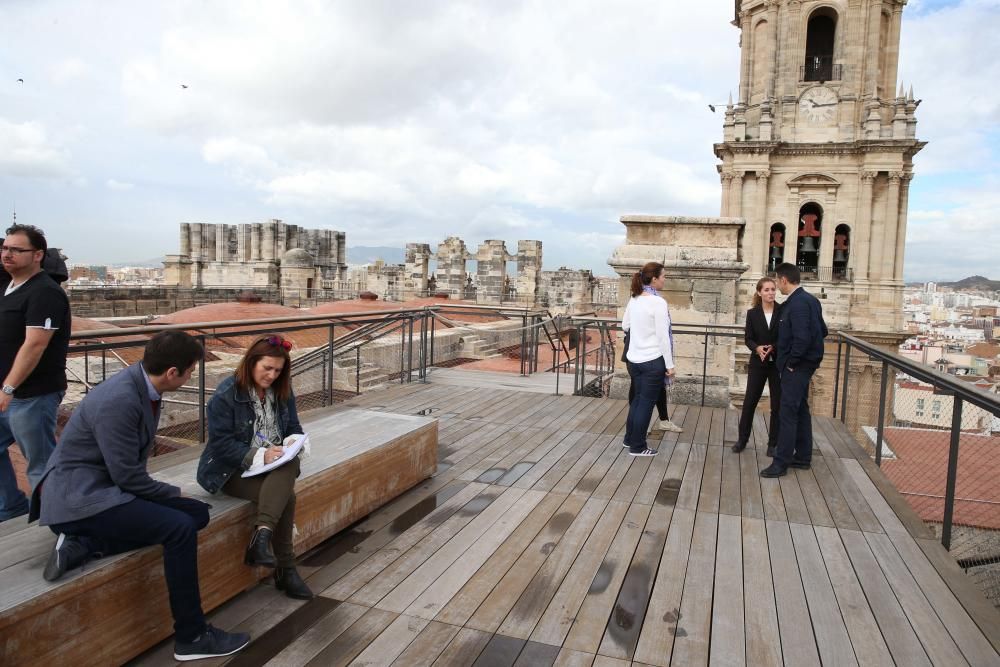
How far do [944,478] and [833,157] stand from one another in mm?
26188

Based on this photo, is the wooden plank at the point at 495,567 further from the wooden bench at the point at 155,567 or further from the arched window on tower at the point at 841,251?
the arched window on tower at the point at 841,251

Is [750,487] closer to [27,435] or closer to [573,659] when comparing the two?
[573,659]

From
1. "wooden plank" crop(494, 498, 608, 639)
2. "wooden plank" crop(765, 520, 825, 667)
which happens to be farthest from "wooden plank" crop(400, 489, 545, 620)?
"wooden plank" crop(765, 520, 825, 667)

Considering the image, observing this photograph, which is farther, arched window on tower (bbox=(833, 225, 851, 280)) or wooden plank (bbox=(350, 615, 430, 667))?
arched window on tower (bbox=(833, 225, 851, 280))

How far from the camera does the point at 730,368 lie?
8188 mm

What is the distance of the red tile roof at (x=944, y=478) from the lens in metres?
10.5

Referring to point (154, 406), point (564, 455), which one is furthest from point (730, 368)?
point (154, 406)

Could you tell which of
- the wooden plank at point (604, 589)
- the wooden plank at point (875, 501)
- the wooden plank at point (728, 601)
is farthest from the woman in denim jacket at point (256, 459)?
the wooden plank at point (875, 501)

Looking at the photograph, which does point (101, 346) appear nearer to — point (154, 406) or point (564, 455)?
point (154, 406)

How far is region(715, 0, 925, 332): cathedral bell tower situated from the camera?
105ft

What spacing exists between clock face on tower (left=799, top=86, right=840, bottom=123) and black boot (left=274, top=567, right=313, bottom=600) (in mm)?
35741

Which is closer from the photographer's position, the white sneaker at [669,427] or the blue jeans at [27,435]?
the blue jeans at [27,435]

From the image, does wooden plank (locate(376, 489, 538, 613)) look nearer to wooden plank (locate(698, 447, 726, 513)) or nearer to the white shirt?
wooden plank (locate(698, 447, 726, 513))

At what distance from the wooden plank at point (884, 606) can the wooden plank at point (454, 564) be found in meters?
1.89
